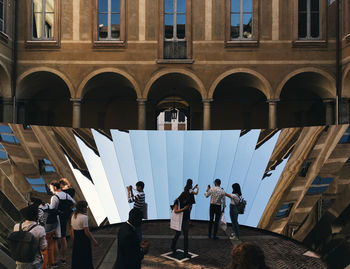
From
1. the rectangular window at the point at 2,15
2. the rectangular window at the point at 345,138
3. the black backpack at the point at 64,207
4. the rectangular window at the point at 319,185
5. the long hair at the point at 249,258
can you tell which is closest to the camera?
the long hair at the point at 249,258

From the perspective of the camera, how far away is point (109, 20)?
1600 cm

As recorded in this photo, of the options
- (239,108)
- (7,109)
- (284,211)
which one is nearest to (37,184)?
(284,211)

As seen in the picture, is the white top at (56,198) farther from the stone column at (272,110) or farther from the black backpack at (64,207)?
the stone column at (272,110)

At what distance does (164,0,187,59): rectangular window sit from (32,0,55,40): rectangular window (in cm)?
561

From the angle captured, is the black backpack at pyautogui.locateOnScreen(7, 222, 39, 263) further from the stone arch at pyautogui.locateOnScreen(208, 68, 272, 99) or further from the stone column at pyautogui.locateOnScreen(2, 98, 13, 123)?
the stone column at pyautogui.locateOnScreen(2, 98, 13, 123)

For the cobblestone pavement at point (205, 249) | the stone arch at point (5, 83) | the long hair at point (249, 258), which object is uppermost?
the stone arch at point (5, 83)

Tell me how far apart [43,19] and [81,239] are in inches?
565

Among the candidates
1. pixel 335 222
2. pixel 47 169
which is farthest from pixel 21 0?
pixel 335 222

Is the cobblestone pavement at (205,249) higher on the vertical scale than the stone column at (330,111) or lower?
lower

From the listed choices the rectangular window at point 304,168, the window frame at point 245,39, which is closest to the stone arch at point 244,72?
the window frame at point 245,39

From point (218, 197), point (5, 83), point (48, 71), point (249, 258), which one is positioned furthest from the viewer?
point (48, 71)

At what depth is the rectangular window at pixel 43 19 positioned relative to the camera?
629 inches

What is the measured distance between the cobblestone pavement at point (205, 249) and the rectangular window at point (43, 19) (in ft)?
38.3

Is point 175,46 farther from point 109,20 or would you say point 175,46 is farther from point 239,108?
point 239,108
